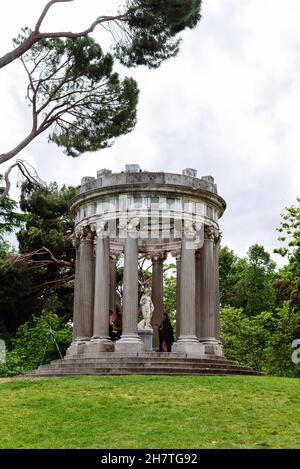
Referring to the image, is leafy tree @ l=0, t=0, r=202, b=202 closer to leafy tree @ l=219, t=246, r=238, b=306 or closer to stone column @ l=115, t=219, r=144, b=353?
stone column @ l=115, t=219, r=144, b=353

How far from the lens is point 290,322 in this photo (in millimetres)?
40969

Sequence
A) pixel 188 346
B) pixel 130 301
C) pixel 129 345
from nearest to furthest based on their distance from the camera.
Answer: pixel 129 345
pixel 188 346
pixel 130 301

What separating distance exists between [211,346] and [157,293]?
5356mm

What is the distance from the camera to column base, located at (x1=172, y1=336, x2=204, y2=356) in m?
24.9

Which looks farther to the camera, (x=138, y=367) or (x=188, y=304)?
(x=188, y=304)

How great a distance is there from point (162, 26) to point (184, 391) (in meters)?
13.5

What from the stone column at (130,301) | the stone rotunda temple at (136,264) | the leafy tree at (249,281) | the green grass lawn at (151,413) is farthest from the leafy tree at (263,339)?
the green grass lawn at (151,413)

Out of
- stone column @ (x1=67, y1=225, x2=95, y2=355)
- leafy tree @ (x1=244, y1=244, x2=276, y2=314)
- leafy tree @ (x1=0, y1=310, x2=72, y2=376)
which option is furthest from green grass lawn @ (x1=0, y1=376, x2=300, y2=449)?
leafy tree @ (x1=244, y1=244, x2=276, y2=314)

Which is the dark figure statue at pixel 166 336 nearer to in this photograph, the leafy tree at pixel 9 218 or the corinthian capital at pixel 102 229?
the corinthian capital at pixel 102 229

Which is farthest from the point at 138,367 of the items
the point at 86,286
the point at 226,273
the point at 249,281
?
the point at 226,273

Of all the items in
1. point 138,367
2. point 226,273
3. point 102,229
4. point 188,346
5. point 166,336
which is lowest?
point 138,367

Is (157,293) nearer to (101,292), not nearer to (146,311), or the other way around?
(146,311)

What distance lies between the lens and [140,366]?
22281mm

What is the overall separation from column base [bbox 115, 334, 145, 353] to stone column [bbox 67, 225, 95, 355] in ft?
8.88
